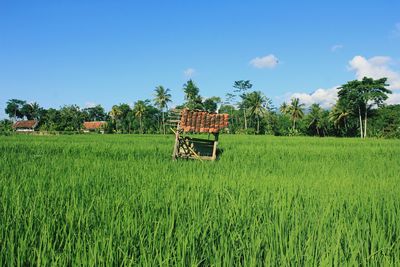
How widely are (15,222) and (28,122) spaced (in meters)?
74.3

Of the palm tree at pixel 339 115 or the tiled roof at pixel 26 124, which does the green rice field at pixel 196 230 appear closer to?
the palm tree at pixel 339 115

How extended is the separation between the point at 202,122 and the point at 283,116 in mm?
49406

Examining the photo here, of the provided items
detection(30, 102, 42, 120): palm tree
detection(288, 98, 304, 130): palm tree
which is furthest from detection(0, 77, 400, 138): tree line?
detection(30, 102, 42, 120): palm tree

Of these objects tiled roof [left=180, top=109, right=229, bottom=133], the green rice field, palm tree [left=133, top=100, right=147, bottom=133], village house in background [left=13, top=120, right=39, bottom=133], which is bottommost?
the green rice field

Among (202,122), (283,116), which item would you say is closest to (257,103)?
(283,116)

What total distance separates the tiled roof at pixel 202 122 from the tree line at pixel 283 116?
2502cm

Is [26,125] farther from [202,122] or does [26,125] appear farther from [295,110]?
[202,122]

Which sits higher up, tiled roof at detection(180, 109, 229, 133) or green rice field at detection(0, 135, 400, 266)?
tiled roof at detection(180, 109, 229, 133)

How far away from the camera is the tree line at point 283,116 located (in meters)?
43.1

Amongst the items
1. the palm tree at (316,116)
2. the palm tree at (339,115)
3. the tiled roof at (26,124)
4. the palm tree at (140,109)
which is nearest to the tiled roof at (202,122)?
the palm tree at (339,115)

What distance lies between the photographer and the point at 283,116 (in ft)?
187

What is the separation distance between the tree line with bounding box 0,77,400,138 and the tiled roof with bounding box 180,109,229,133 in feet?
82.1

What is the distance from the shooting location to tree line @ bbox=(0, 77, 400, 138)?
141ft

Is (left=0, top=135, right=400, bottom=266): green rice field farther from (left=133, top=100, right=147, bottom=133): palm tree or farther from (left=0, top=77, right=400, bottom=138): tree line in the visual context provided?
(left=133, top=100, right=147, bottom=133): palm tree
